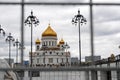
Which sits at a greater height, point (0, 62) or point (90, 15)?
point (90, 15)

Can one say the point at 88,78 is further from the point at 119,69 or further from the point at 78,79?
the point at 78,79

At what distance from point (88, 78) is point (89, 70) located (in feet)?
0.35

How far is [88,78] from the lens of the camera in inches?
141

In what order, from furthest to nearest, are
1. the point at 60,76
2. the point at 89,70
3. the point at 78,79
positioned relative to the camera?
the point at 78,79 < the point at 60,76 < the point at 89,70

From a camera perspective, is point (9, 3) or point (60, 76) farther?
point (60, 76)

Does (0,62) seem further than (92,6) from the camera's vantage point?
Yes

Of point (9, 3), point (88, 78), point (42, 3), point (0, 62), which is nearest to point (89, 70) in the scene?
point (88, 78)

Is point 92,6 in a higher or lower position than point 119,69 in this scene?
higher

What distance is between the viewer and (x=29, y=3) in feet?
11.6

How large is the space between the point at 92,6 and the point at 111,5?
233 millimetres

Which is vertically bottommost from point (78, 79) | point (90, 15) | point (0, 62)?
point (78, 79)

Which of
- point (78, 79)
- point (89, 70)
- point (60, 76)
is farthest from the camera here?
point (78, 79)

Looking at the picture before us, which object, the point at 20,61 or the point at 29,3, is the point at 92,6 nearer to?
the point at 29,3

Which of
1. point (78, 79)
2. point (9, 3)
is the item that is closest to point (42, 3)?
point (9, 3)
